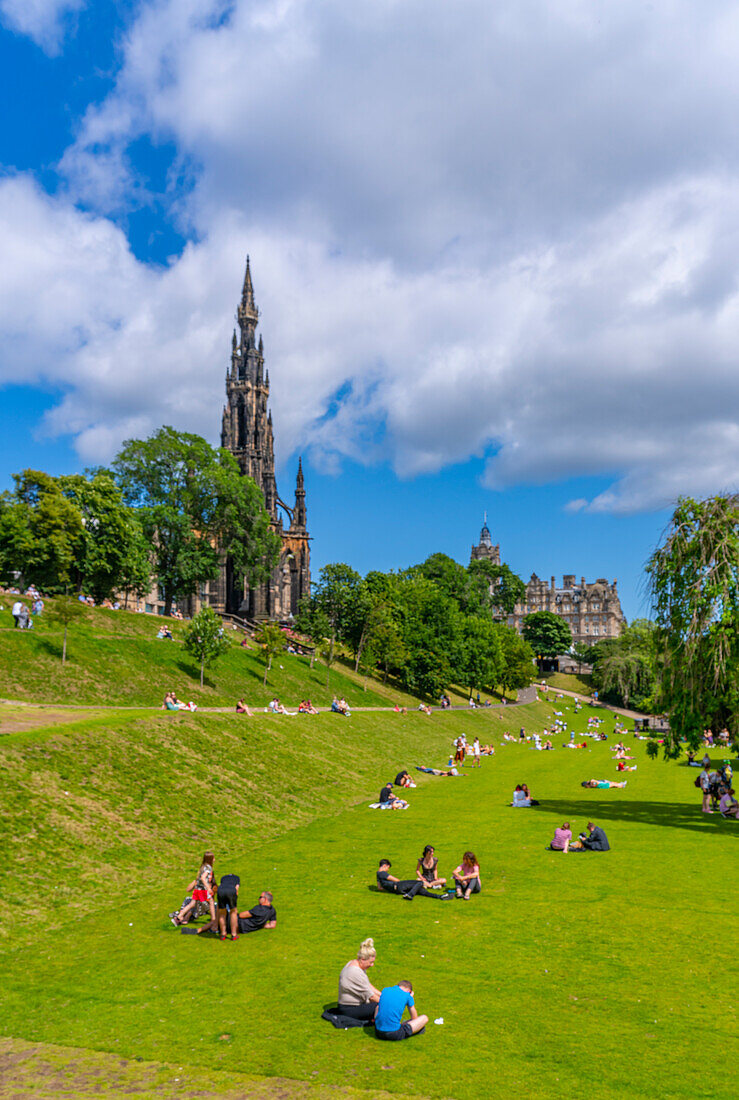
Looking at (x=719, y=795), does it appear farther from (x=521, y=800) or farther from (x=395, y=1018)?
(x=395, y=1018)

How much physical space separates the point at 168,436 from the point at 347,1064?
65891 millimetres

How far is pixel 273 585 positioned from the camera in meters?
104

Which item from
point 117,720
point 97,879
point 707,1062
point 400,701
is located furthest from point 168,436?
point 707,1062

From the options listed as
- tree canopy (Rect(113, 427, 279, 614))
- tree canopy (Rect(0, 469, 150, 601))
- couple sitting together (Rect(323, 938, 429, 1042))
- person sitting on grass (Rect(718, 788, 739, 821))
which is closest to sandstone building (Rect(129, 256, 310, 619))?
tree canopy (Rect(113, 427, 279, 614))

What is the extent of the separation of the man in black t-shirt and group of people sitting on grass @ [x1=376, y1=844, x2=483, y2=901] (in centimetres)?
331

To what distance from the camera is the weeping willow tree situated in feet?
77.6

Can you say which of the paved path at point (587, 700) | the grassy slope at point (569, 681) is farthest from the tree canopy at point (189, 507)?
the grassy slope at point (569, 681)

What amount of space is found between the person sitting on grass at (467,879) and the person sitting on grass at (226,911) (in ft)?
17.2

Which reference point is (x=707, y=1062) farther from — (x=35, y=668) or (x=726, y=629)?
(x=35, y=668)

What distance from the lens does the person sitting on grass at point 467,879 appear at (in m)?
16.8

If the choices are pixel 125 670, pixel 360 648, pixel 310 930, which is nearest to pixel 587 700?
pixel 360 648

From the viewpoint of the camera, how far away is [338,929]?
14.7m

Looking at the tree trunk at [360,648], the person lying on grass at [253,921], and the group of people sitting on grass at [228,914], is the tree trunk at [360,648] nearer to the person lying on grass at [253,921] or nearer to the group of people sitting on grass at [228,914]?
the group of people sitting on grass at [228,914]

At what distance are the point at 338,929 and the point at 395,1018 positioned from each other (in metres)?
4.80
